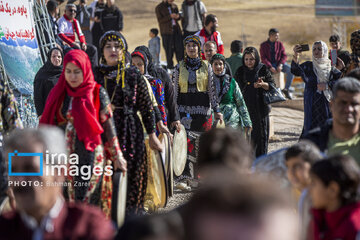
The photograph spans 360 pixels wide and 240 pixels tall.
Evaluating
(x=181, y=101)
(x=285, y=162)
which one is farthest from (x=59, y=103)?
(x=181, y=101)

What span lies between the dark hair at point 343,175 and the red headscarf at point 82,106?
219 centimetres

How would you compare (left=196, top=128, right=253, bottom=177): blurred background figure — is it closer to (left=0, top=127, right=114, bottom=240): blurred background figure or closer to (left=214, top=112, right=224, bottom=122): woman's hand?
(left=0, top=127, right=114, bottom=240): blurred background figure

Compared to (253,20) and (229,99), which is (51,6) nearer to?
(229,99)

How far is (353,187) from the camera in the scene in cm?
314

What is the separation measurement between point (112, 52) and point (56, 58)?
2482 millimetres

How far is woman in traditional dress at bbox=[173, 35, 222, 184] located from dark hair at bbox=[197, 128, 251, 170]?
193 inches

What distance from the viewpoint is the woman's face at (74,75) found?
496 cm

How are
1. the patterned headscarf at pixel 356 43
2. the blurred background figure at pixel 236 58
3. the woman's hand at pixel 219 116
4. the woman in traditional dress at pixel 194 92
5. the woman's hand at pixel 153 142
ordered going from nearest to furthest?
the woman's hand at pixel 153 142 < the patterned headscarf at pixel 356 43 < the woman's hand at pixel 219 116 < the woman in traditional dress at pixel 194 92 < the blurred background figure at pixel 236 58

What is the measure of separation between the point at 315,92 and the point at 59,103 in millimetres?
4160

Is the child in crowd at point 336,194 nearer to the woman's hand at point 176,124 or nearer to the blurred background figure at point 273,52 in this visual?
the woman's hand at point 176,124

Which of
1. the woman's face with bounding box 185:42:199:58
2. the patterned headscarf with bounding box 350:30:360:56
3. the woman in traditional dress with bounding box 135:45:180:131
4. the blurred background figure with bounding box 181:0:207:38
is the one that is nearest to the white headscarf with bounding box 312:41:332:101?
the patterned headscarf with bounding box 350:30:360:56

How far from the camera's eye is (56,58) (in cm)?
794

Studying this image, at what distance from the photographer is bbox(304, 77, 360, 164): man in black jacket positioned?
4176mm

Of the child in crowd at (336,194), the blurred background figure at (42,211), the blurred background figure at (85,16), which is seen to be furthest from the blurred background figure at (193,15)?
the blurred background figure at (42,211)
